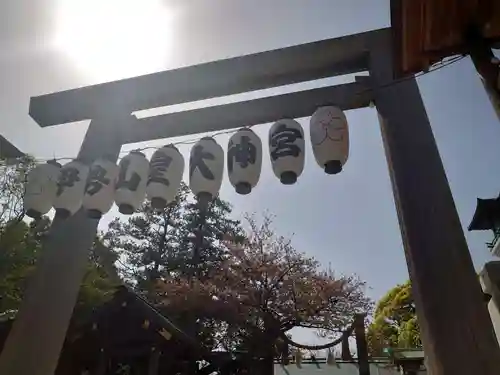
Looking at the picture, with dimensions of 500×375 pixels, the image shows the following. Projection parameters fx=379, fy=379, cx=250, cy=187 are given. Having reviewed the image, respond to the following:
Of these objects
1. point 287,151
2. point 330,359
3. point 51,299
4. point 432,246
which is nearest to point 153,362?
point 51,299

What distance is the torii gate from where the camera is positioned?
10.1 feet

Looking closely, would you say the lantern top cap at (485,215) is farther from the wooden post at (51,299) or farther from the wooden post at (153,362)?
the wooden post at (51,299)

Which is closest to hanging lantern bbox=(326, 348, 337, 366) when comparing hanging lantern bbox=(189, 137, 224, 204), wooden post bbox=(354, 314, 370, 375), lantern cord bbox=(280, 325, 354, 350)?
lantern cord bbox=(280, 325, 354, 350)

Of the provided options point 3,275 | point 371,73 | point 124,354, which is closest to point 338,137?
point 371,73

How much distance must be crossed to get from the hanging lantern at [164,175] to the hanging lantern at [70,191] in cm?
90

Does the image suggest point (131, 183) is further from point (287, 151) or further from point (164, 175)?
point (287, 151)

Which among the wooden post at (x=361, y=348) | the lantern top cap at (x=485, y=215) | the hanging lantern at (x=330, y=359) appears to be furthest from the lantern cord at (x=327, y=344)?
the lantern top cap at (x=485, y=215)

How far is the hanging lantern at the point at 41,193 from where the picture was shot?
15.5 ft

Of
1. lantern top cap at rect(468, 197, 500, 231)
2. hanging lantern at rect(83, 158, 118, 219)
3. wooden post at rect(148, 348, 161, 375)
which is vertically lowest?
wooden post at rect(148, 348, 161, 375)

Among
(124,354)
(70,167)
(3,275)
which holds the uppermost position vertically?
(70,167)

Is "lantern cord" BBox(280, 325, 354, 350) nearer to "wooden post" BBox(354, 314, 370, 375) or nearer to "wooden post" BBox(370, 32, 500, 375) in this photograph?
"wooden post" BBox(354, 314, 370, 375)

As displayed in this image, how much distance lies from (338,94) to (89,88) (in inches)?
143

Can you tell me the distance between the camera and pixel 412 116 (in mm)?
4098

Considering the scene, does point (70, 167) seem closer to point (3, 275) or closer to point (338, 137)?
point (338, 137)
